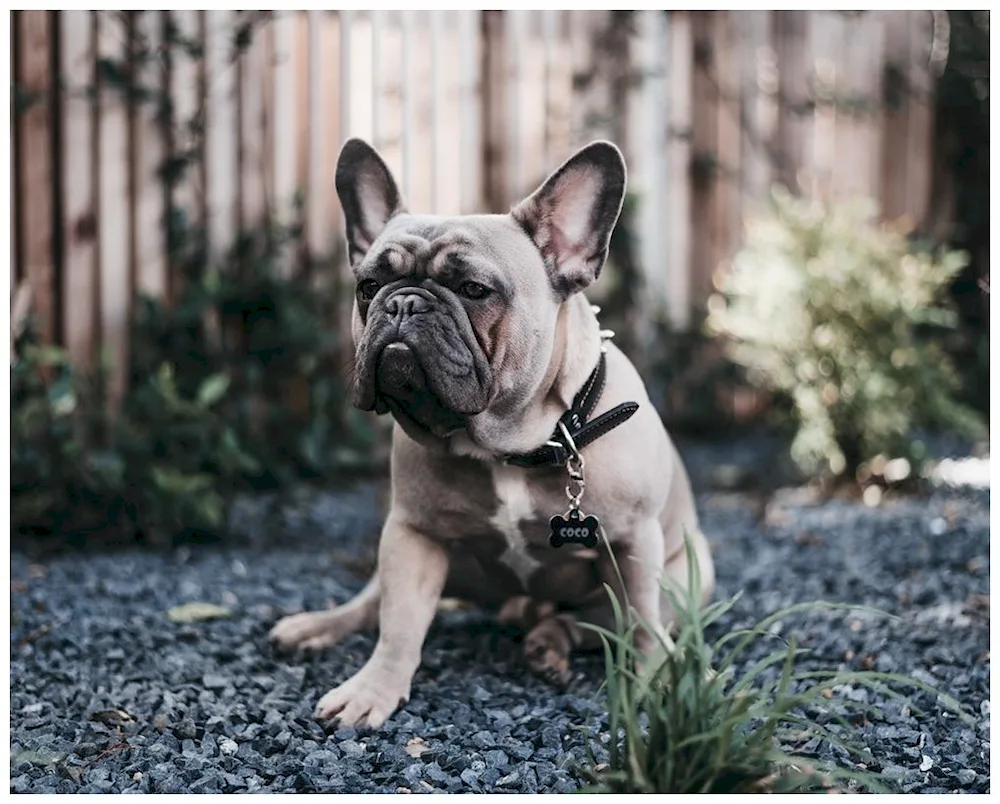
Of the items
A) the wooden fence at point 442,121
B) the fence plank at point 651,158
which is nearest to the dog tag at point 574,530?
the wooden fence at point 442,121

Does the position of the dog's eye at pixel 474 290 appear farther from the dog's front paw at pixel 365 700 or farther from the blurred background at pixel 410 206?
the blurred background at pixel 410 206

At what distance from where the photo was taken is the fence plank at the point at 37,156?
4.20 metres

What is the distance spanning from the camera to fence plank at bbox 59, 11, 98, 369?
4289 mm

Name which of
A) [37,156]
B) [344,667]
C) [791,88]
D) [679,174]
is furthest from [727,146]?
[344,667]

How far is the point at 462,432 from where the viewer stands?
257 cm

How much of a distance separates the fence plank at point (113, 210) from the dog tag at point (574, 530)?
2415 mm

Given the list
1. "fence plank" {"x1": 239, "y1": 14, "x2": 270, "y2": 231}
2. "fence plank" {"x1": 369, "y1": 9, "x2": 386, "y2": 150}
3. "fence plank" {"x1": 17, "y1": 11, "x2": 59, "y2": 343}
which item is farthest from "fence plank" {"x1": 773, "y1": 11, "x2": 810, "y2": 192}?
"fence plank" {"x1": 17, "y1": 11, "x2": 59, "y2": 343}

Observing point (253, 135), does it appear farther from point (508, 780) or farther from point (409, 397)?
point (508, 780)

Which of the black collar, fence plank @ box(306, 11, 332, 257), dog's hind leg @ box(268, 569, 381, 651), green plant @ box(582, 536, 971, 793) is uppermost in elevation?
fence plank @ box(306, 11, 332, 257)

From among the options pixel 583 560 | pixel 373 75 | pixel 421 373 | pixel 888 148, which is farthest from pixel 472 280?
pixel 888 148

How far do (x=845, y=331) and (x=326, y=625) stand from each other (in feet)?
9.15

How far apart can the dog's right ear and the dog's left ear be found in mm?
340

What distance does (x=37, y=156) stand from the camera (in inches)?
167

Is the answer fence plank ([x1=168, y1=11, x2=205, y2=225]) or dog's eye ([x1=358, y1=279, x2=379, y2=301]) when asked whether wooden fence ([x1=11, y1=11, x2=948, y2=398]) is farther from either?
dog's eye ([x1=358, y1=279, x2=379, y2=301])
